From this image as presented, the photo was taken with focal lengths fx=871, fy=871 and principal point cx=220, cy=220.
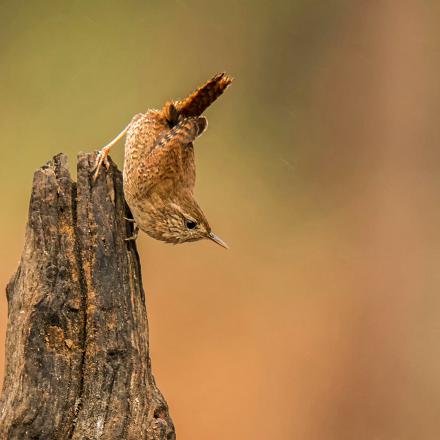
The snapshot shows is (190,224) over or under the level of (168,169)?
under

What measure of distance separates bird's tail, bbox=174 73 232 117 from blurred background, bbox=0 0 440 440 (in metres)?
2.17

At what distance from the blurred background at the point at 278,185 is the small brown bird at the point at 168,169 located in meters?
2.17

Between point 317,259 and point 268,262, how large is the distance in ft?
1.11

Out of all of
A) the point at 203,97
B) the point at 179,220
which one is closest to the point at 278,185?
the point at 203,97

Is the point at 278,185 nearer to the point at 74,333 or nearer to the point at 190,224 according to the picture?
the point at 190,224

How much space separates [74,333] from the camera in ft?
9.52

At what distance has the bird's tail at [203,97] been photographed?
3.43 metres

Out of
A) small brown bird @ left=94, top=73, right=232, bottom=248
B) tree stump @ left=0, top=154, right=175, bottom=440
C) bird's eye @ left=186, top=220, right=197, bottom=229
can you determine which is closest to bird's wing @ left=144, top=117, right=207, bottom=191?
small brown bird @ left=94, top=73, right=232, bottom=248

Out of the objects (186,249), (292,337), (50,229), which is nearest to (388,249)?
(292,337)

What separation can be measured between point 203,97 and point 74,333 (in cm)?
113

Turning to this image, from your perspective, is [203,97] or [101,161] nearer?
[101,161]

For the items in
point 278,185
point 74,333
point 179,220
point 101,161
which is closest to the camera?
point 74,333

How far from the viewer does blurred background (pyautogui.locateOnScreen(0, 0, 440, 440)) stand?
5.57 m

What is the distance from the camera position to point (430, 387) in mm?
5715
